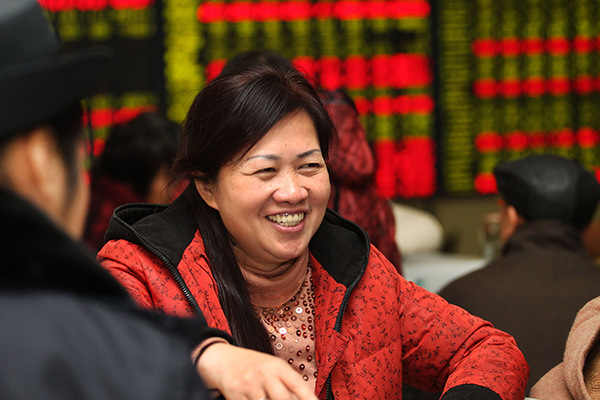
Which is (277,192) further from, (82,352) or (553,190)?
(553,190)

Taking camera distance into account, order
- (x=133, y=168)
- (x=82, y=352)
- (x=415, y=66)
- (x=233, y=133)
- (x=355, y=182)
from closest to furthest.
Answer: (x=82, y=352)
(x=233, y=133)
(x=355, y=182)
(x=133, y=168)
(x=415, y=66)

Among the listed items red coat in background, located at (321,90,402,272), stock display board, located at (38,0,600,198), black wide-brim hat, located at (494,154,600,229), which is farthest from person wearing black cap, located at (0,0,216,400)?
stock display board, located at (38,0,600,198)

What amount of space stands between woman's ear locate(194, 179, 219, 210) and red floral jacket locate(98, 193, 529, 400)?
0.05 metres

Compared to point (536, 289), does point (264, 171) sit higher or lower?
higher

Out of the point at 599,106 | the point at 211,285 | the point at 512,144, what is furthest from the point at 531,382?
the point at 599,106

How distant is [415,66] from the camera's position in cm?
393

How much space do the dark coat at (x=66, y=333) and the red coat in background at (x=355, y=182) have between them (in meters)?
1.63

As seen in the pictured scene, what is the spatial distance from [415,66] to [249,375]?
309 cm

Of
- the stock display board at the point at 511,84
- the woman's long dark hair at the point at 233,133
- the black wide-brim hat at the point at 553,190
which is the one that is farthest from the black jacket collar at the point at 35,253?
the stock display board at the point at 511,84

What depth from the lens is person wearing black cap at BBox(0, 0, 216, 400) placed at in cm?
67

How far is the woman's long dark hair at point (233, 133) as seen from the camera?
1551 millimetres

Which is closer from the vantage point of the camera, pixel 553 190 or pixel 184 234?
pixel 184 234

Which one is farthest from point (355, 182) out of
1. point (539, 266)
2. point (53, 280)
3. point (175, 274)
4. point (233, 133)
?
point (53, 280)

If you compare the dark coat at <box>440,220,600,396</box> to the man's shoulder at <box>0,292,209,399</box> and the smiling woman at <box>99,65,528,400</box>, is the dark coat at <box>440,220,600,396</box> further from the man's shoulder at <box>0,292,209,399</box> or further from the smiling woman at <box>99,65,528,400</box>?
the man's shoulder at <box>0,292,209,399</box>
